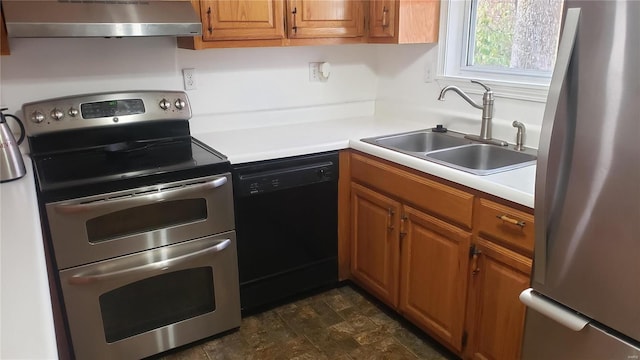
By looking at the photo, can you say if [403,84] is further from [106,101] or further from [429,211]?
[106,101]

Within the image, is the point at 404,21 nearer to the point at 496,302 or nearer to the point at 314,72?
the point at 314,72

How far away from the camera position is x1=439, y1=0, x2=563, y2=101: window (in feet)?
7.20

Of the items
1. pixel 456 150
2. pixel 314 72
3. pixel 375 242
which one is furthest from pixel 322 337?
pixel 314 72

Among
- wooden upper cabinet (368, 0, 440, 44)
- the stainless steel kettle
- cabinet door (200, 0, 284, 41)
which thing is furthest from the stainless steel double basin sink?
the stainless steel kettle

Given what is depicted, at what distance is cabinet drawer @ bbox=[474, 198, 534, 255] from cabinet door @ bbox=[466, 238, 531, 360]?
0.04 m

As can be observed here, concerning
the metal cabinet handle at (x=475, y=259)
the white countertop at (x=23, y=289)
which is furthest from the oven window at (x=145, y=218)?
the metal cabinet handle at (x=475, y=259)

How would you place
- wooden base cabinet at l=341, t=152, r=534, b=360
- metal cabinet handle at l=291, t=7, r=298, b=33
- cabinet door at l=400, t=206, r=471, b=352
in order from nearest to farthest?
wooden base cabinet at l=341, t=152, r=534, b=360 < cabinet door at l=400, t=206, r=471, b=352 < metal cabinet handle at l=291, t=7, r=298, b=33

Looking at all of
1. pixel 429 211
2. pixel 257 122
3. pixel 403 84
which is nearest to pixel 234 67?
pixel 257 122

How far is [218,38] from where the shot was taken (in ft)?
7.44

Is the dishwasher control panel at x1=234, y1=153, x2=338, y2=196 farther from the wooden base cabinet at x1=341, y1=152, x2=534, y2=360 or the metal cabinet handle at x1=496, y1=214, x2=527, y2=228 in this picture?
the metal cabinet handle at x1=496, y1=214, x2=527, y2=228

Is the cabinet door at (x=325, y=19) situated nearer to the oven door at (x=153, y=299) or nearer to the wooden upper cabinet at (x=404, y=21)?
the wooden upper cabinet at (x=404, y=21)

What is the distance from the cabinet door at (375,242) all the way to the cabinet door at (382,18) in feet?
2.63

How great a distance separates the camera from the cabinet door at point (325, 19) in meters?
2.44

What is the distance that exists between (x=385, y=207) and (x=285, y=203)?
0.47 meters
